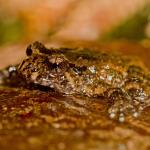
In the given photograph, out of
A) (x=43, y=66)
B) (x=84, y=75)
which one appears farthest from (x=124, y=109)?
(x=43, y=66)

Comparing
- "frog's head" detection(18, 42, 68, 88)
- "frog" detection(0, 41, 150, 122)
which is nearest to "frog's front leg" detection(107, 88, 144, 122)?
"frog" detection(0, 41, 150, 122)

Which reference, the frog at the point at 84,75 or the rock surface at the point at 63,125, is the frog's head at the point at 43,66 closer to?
the frog at the point at 84,75

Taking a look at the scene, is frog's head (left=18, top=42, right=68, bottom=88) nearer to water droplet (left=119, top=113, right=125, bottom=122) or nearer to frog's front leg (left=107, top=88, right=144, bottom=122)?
frog's front leg (left=107, top=88, right=144, bottom=122)

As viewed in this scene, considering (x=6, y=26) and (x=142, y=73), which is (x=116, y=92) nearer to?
(x=142, y=73)

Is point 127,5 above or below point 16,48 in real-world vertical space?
above

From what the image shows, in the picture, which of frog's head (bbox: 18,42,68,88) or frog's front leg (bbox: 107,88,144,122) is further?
frog's head (bbox: 18,42,68,88)

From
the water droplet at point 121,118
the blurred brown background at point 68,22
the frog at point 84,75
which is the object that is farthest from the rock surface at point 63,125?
the blurred brown background at point 68,22

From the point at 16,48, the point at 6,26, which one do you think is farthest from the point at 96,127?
the point at 6,26
